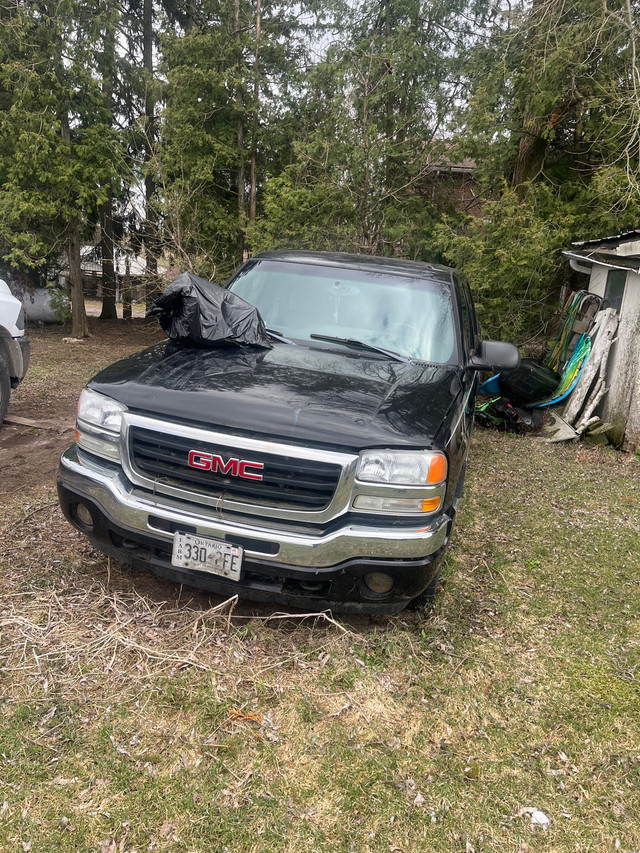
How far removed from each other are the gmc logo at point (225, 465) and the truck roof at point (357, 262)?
2152 millimetres

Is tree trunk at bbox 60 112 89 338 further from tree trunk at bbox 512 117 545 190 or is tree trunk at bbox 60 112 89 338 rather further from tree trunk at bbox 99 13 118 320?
tree trunk at bbox 512 117 545 190

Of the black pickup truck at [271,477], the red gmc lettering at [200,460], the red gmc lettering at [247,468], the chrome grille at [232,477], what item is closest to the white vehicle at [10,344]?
the black pickup truck at [271,477]

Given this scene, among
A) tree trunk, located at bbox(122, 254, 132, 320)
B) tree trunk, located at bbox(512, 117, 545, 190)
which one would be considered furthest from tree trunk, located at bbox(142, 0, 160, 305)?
tree trunk, located at bbox(512, 117, 545, 190)

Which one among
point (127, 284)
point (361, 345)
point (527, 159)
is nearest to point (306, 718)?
point (361, 345)

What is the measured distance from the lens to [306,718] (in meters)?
2.54

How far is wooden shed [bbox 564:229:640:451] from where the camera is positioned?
7.30 m

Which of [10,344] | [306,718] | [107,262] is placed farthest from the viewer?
[107,262]

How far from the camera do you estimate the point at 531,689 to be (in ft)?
9.48

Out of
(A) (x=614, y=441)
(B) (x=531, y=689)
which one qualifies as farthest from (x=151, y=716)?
(A) (x=614, y=441)

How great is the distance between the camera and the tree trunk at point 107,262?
16.2 meters

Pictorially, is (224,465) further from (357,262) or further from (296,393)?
(357,262)

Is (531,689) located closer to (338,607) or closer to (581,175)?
(338,607)

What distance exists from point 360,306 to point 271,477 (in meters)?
1.81

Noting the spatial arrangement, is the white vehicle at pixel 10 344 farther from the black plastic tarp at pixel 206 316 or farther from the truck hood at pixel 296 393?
the truck hood at pixel 296 393
